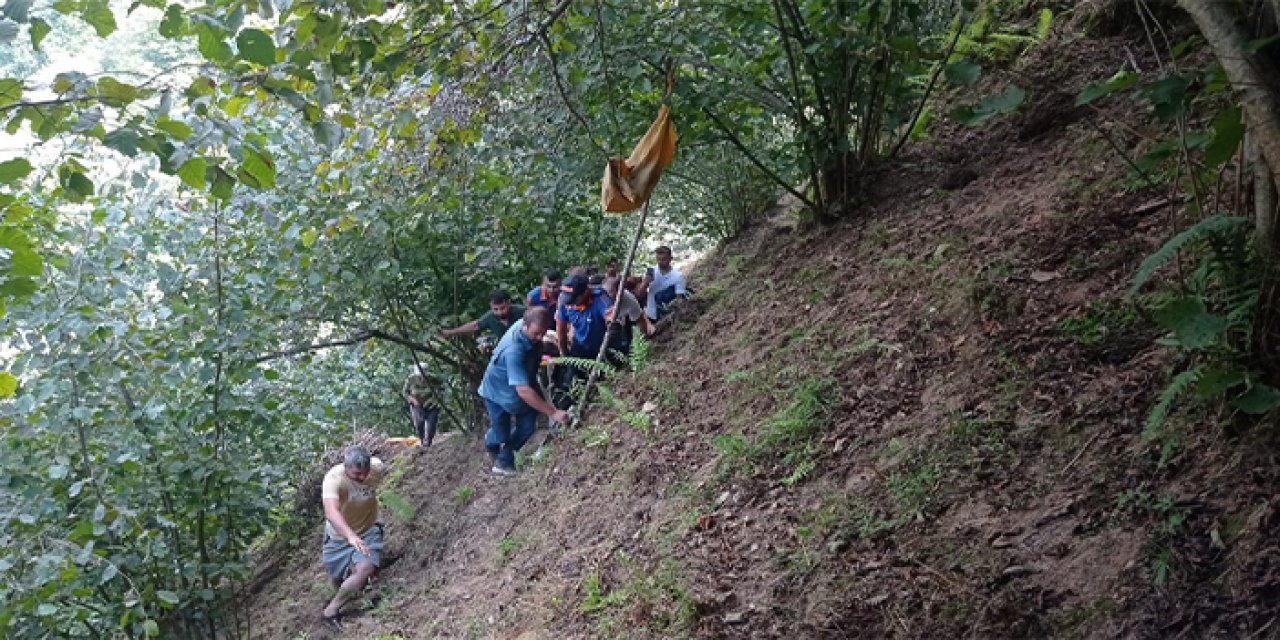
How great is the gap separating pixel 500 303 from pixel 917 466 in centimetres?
599

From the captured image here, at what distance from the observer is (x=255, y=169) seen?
336cm

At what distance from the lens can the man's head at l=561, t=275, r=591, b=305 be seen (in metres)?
8.72

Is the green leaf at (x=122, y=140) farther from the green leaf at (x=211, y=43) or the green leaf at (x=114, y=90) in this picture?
the green leaf at (x=211, y=43)

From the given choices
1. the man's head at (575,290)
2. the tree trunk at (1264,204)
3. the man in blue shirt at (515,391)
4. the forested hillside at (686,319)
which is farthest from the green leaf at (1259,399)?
the man's head at (575,290)

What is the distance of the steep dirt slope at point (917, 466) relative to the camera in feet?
10.2

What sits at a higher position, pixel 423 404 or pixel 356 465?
pixel 356 465

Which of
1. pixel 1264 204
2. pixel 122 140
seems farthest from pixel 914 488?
pixel 122 140

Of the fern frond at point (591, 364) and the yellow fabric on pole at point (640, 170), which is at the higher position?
the yellow fabric on pole at point (640, 170)

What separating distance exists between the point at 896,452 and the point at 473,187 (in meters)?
5.28

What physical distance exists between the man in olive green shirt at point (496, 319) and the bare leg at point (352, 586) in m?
2.75

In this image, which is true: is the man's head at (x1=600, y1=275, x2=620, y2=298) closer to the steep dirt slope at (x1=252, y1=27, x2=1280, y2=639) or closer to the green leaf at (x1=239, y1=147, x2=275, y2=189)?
the steep dirt slope at (x1=252, y1=27, x2=1280, y2=639)

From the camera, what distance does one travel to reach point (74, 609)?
653 cm

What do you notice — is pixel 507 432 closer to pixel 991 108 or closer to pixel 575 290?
pixel 575 290

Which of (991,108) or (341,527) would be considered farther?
(341,527)
